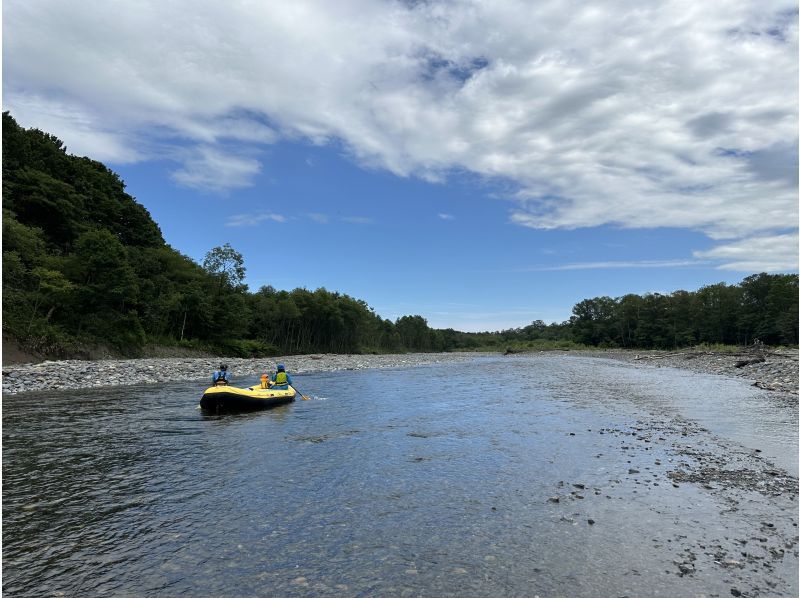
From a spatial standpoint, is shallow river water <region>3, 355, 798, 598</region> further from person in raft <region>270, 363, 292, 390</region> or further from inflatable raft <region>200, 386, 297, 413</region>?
person in raft <region>270, 363, 292, 390</region>

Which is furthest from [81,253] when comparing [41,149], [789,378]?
[789,378]

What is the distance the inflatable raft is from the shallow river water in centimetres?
151

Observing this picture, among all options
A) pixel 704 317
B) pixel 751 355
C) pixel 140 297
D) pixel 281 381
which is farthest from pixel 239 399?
pixel 704 317

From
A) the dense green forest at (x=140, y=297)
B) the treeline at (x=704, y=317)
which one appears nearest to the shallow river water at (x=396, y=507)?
the dense green forest at (x=140, y=297)

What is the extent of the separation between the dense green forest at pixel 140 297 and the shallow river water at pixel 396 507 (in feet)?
97.0

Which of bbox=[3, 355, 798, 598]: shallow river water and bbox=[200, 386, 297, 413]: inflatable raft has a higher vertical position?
bbox=[200, 386, 297, 413]: inflatable raft

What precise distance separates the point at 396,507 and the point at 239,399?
39.9ft

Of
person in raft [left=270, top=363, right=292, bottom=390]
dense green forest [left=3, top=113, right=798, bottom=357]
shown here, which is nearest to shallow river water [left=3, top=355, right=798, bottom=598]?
person in raft [left=270, top=363, right=292, bottom=390]

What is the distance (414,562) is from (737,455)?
10.1 meters

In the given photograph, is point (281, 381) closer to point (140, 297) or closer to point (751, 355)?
point (140, 297)

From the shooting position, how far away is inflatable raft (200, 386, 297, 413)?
17938mm

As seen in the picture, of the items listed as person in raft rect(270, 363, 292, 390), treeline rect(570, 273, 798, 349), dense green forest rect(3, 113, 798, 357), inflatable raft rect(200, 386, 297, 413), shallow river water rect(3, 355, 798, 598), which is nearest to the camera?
shallow river water rect(3, 355, 798, 598)

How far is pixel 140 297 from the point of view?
51.1 meters

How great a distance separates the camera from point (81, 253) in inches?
1767
